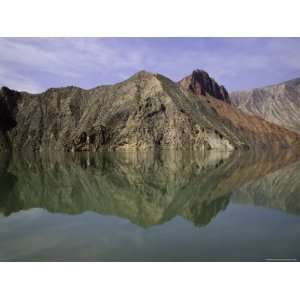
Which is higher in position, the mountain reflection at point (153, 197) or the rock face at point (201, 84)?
the rock face at point (201, 84)

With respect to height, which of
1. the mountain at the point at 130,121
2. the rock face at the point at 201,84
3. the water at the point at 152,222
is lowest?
the water at the point at 152,222

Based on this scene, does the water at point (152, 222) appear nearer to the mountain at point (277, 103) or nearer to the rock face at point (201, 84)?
the rock face at point (201, 84)

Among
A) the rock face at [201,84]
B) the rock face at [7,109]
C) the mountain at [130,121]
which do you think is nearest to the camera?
the mountain at [130,121]

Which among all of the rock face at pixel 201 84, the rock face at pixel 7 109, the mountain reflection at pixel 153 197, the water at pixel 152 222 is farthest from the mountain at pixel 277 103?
the water at pixel 152 222

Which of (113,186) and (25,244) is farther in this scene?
(113,186)

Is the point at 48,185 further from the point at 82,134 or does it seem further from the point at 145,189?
the point at 82,134

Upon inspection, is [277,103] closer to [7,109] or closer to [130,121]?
[130,121]

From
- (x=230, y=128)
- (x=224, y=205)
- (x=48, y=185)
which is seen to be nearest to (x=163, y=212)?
(x=224, y=205)
